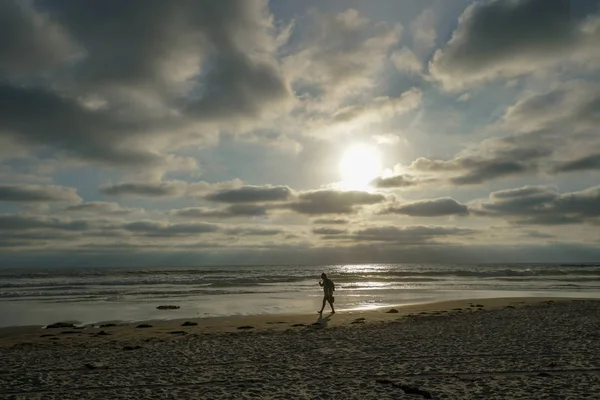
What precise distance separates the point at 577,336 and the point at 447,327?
4.22 metres

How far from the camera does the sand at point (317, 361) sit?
8.58m

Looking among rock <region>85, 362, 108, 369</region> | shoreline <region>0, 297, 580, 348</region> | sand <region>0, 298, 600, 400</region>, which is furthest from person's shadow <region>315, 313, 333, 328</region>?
rock <region>85, 362, 108, 369</region>

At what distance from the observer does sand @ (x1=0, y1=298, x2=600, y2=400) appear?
8.58m

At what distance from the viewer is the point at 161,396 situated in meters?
8.45

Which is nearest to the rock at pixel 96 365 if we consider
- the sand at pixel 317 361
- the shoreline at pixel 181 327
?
the sand at pixel 317 361

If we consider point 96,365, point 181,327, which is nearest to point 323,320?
point 181,327

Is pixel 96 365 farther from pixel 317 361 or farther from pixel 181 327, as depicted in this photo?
pixel 181 327

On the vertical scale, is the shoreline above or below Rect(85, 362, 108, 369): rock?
below

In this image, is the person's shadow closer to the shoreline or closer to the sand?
the shoreline

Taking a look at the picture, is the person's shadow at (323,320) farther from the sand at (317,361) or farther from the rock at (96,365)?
the rock at (96,365)

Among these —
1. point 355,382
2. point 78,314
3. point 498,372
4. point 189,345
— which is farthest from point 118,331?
point 498,372

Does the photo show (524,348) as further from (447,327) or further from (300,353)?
(300,353)

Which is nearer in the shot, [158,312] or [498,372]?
[498,372]

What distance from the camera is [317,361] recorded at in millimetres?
11117
